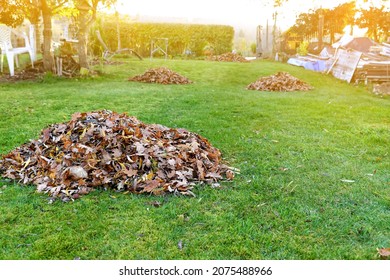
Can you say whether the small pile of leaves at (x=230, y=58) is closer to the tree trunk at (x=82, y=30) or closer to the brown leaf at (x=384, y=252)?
the tree trunk at (x=82, y=30)

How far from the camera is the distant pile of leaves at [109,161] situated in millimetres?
3395

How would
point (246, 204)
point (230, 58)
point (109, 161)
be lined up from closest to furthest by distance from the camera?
point (246, 204) < point (109, 161) < point (230, 58)

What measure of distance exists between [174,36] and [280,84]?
1219 centimetres

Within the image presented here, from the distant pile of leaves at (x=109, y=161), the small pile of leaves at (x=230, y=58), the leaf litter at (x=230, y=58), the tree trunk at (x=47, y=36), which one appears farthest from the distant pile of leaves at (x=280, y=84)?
the small pile of leaves at (x=230, y=58)

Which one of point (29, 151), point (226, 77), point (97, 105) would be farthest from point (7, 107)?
point (226, 77)

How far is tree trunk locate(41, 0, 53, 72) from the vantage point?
10.4 m

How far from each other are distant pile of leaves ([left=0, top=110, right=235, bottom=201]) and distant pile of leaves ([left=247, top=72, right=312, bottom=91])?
6086 millimetres

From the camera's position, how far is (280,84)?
9.87m

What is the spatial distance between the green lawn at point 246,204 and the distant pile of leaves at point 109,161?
0.14 m

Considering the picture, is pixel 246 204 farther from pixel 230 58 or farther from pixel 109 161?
pixel 230 58

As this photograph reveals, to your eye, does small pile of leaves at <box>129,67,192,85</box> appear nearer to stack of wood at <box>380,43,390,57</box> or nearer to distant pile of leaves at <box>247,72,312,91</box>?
distant pile of leaves at <box>247,72,312,91</box>

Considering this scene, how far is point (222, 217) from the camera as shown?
297 cm

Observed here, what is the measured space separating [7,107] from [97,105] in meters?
1.54

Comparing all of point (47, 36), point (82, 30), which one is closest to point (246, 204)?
point (82, 30)
